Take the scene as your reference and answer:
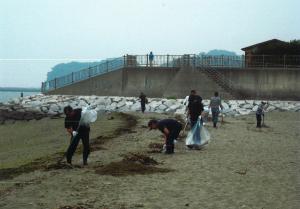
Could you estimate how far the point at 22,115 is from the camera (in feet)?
117

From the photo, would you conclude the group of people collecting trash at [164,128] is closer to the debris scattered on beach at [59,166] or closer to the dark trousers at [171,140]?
the dark trousers at [171,140]

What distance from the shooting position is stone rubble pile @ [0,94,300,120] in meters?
33.3

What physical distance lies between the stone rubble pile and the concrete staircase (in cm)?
170

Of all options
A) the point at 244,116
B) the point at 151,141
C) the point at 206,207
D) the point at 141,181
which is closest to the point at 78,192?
the point at 141,181

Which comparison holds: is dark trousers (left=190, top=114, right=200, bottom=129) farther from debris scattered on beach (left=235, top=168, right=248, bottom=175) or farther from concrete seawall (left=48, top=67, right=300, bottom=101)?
concrete seawall (left=48, top=67, right=300, bottom=101)

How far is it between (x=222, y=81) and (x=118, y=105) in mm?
7834

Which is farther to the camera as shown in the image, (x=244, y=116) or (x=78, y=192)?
(x=244, y=116)

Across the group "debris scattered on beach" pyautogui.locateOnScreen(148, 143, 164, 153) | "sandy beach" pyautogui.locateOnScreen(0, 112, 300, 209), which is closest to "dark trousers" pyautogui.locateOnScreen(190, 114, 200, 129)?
"sandy beach" pyautogui.locateOnScreen(0, 112, 300, 209)

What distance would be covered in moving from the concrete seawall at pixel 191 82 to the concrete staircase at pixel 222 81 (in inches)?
9.9

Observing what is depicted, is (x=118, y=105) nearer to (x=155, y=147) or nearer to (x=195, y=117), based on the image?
(x=195, y=117)

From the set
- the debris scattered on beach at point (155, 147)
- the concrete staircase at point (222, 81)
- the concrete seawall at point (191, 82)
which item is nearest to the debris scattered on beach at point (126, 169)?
the debris scattered on beach at point (155, 147)

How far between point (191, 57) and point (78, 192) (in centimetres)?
2898

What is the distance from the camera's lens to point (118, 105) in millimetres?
36094

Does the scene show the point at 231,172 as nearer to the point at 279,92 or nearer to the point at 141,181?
the point at 141,181
